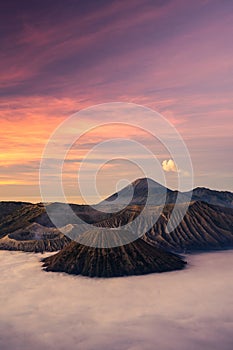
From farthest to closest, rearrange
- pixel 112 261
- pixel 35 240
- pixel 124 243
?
pixel 35 240 < pixel 124 243 < pixel 112 261

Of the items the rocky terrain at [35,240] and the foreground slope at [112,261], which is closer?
the foreground slope at [112,261]

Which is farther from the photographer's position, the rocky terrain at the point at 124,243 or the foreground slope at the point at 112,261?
the rocky terrain at the point at 124,243

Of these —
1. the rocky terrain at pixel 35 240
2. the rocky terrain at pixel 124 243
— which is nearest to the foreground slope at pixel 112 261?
the rocky terrain at pixel 124 243

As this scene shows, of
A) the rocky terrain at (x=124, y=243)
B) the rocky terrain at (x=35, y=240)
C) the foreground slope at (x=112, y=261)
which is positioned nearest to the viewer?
the foreground slope at (x=112, y=261)

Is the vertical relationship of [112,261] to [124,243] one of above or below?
below

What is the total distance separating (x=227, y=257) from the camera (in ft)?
516

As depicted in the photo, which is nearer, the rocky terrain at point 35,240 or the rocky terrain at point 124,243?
the rocky terrain at point 124,243

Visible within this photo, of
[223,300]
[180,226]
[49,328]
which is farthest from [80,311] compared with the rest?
[180,226]

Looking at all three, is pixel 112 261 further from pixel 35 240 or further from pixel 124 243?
pixel 35 240

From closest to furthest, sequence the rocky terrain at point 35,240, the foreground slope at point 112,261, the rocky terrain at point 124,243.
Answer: the foreground slope at point 112,261 → the rocky terrain at point 124,243 → the rocky terrain at point 35,240

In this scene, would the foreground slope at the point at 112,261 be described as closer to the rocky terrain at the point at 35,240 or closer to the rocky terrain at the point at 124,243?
the rocky terrain at the point at 124,243

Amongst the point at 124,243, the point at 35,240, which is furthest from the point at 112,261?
the point at 35,240

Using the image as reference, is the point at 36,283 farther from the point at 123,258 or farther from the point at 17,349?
the point at 17,349

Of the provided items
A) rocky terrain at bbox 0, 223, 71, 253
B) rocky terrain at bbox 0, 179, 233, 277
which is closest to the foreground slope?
rocky terrain at bbox 0, 179, 233, 277
